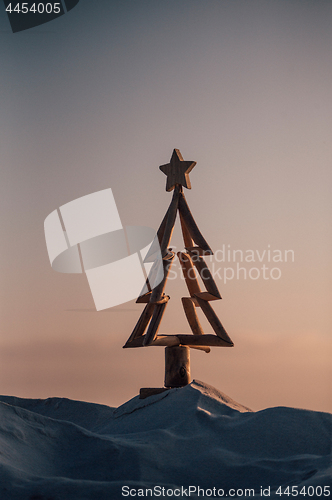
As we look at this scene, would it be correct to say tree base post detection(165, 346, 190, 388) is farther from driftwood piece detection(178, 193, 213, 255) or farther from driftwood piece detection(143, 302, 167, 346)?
driftwood piece detection(178, 193, 213, 255)

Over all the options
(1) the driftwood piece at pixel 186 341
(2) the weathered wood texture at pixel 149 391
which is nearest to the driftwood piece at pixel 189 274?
(1) the driftwood piece at pixel 186 341

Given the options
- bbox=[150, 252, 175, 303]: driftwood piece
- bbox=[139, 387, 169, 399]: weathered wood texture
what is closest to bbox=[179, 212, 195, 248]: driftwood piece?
bbox=[150, 252, 175, 303]: driftwood piece

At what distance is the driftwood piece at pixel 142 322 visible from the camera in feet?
18.6

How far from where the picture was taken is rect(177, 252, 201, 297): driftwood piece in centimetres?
579

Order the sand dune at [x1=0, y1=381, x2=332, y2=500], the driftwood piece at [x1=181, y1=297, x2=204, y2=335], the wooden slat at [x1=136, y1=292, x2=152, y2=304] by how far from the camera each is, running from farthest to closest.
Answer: the driftwood piece at [x1=181, y1=297, x2=204, y2=335] → the wooden slat at [x1=136, y1=292, x2=152, y2=304] → the sand dune at [x1=0, y1=381, x2=332, y2=500]

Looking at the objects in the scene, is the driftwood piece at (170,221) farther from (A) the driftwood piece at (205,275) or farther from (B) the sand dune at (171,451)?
(B) the sand dune at (171,451)

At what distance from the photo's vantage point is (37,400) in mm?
6902

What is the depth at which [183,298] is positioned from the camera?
5.93 meters

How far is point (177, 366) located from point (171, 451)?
1632 millimetres

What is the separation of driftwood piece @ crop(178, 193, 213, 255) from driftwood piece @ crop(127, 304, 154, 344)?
39.7 inches

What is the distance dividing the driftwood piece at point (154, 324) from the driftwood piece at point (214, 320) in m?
0.47

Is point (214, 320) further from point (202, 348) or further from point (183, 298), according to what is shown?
point (183, 298)

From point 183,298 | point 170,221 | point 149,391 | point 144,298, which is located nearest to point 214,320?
point 183,298

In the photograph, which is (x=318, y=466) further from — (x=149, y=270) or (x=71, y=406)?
(x=71, y=406)
